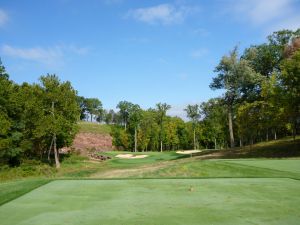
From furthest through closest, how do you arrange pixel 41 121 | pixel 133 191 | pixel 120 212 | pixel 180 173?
pixel 41 121
pixel 180 173
pixel 133 191
pixel 120 212

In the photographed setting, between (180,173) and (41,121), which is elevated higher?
(41,121)

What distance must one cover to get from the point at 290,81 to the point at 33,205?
26665 millimetres

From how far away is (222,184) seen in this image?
1049 cm

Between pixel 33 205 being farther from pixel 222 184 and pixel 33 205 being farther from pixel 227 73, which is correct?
pixel 227 73

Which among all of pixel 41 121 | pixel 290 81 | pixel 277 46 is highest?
pixel 277 46

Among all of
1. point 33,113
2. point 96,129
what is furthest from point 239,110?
point 96,129

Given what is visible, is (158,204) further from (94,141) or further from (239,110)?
(94,141)

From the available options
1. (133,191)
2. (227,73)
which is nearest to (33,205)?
(133,191)

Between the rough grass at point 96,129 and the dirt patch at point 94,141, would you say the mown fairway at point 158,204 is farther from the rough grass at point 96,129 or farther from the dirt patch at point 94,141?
the rough grass at point 96,129

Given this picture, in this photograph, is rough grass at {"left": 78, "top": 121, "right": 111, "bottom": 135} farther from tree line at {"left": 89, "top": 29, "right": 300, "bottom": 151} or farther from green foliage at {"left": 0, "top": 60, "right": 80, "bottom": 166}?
green foliage at {"left": 0, "top": 60, "right": 80, "bottom": 166}

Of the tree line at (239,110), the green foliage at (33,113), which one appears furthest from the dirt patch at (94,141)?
the green foliage at (33,113)

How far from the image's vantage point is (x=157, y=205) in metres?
7.18

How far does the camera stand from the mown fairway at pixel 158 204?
19.6 feet

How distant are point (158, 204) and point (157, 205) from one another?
0.37ft
